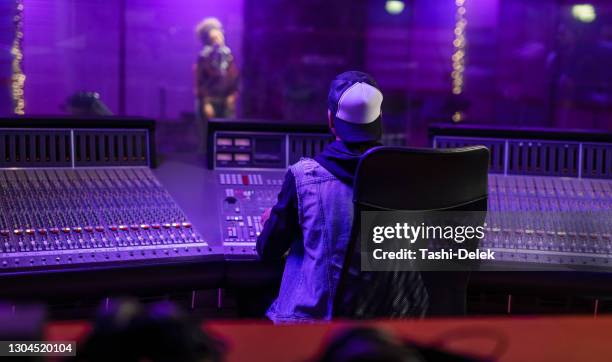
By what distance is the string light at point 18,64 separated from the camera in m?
6.95

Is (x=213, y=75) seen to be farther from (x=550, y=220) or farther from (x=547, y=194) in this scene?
(x=550, y=220)

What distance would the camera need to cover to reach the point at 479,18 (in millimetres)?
8547

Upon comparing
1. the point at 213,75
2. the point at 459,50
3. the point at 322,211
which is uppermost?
the point at 459,50

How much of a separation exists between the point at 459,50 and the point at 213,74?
2.98 meters

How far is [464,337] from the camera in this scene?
39.1 inches

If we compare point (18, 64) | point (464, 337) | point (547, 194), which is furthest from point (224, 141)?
point (18, 64)

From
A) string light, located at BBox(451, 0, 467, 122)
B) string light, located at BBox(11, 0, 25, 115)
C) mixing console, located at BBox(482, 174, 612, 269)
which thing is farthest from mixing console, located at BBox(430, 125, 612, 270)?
string light, located at BBox(451, 0, 467, 122)

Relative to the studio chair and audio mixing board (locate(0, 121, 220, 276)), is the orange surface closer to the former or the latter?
the studio chair

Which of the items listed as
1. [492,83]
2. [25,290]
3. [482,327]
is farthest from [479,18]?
[482,327]

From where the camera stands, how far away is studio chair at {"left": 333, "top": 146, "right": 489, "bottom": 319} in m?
1.82

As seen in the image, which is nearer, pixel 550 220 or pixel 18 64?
pixel 550 220

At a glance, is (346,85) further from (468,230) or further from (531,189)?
(531,189)

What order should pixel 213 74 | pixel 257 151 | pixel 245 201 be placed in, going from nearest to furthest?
pixel 245 201 < pixel 257 151 < pixel 213 74

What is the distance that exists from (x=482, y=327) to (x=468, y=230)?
940 millimetres
